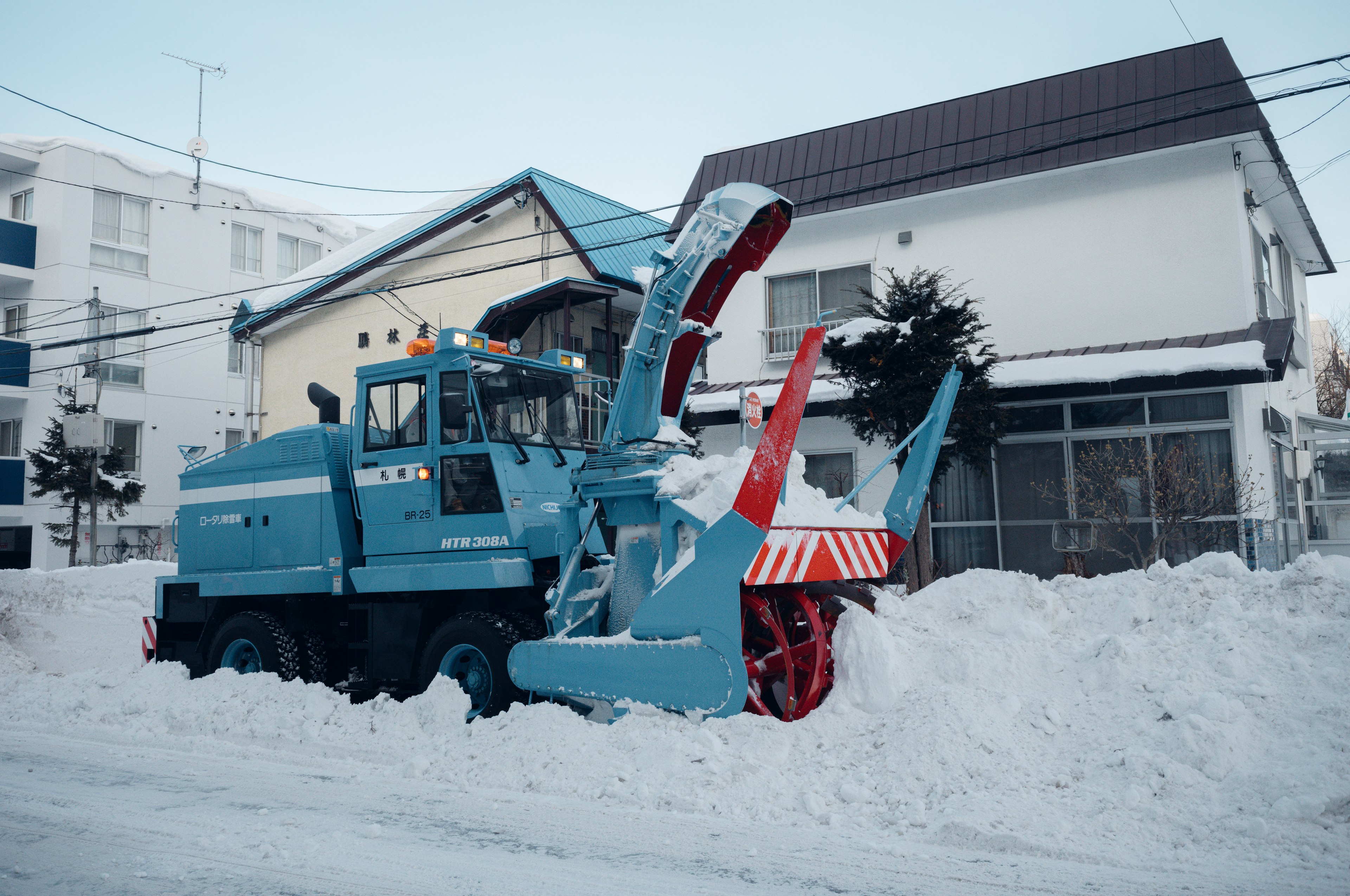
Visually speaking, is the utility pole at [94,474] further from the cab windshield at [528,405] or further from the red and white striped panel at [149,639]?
the cab windshield at [528,405]

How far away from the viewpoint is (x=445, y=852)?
4.76 m

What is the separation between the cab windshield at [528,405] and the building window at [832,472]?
26.3 ft

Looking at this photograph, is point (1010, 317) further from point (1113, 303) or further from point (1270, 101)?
point (1270, 101)

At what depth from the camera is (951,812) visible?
4.97m

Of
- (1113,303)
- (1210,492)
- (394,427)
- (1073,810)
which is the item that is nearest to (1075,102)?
(1113,303)

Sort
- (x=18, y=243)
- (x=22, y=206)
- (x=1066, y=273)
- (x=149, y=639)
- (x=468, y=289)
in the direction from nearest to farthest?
(x=149, y=639) < (x=1066, y=273) < (x=468, y=289) < (x=18, y=243) < (x=22, y=206)

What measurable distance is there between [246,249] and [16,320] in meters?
8.05

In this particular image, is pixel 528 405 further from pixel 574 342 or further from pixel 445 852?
pixel 574 342

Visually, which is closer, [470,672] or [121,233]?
[470,672]

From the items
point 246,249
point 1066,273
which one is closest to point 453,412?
point 1066,273

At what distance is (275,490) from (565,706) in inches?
168

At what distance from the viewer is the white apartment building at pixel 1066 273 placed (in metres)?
13.8

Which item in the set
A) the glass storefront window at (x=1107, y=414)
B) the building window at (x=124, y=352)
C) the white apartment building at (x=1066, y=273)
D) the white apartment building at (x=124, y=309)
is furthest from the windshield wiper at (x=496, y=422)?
the building window at (x=124, y=352)

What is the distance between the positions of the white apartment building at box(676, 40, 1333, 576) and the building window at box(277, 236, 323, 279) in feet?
82.8
